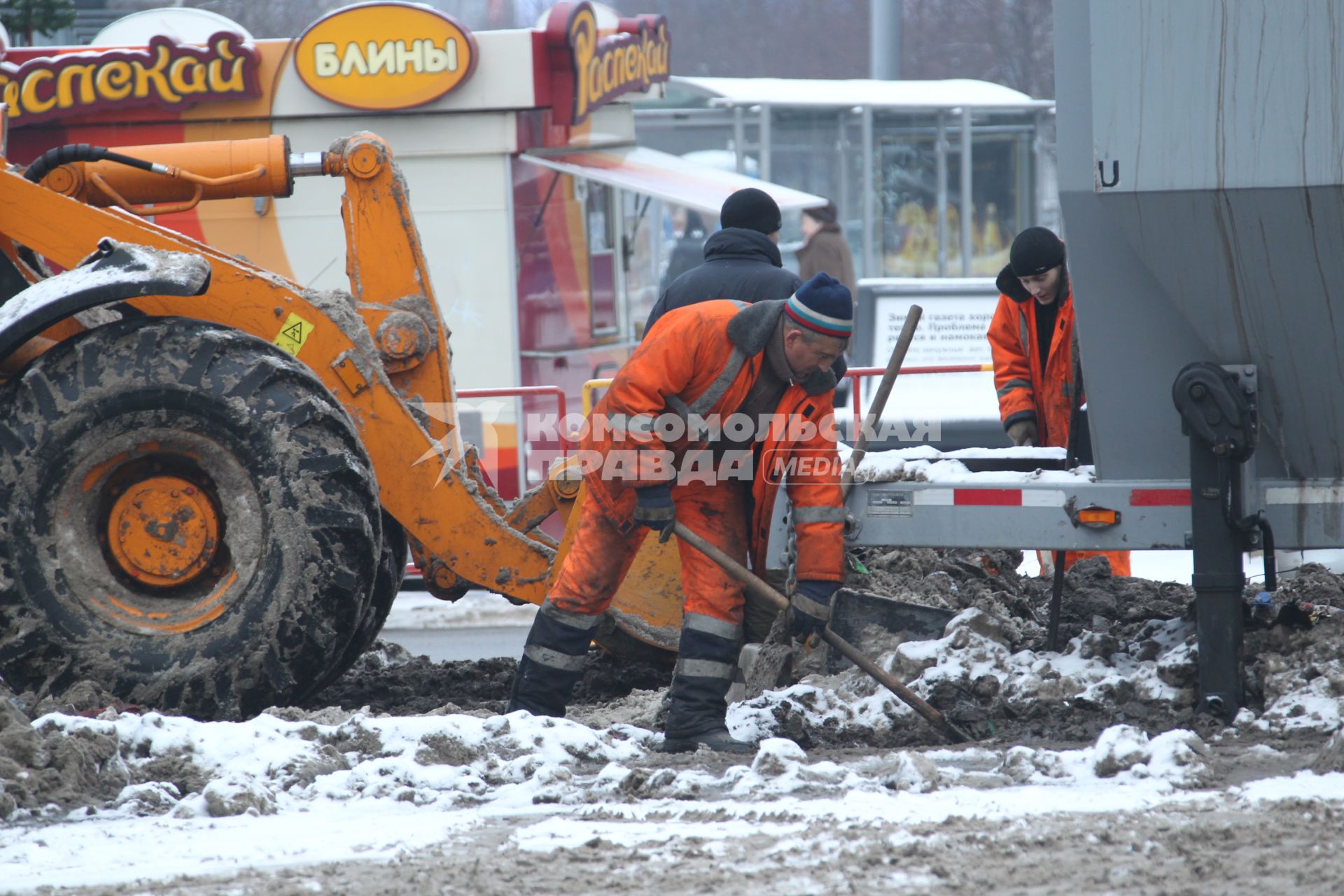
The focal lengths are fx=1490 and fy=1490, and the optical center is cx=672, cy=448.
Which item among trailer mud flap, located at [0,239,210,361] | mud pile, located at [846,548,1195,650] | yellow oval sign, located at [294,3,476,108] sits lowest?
mud pile, located at [846,548,1195,650]

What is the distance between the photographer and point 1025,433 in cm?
630

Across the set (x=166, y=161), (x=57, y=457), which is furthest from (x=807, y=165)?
(x=57, y=457)

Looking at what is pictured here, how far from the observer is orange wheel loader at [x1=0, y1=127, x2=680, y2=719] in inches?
182

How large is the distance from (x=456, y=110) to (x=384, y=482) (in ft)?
17.5

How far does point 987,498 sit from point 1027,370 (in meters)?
1.94

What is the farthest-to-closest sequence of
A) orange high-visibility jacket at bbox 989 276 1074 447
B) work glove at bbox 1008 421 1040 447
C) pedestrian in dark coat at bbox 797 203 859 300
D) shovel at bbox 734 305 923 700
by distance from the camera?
pedestrian in dark coat at bbox 797 203 859 300 < work glove at bbox 1008 421 1040 447 < orange high-visibility jacket at bbox 989 276 1074 447 < shovel at bbox 734 305 923 700

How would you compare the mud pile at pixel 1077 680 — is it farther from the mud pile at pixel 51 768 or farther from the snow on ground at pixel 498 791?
the mud pile at pixel 51 768

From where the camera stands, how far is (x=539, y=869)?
11.1ft

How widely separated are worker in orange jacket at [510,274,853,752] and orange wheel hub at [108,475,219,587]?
44.1 inches

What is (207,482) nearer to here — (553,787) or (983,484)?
(553,787)

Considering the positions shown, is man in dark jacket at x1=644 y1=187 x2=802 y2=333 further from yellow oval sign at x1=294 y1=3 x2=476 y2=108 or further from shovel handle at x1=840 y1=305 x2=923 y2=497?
yellow oval sign at x1=294 y1=3 x2=476 y2=108

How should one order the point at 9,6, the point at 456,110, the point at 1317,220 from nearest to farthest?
the point at 1317,220 → the point at 456,110 → the point at 9,6

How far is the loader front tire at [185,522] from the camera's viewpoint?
461cm

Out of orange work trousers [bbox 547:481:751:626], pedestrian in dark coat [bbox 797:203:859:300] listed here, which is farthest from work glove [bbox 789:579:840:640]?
pedestrian in dark coat [bbox 797:203:859:300]
